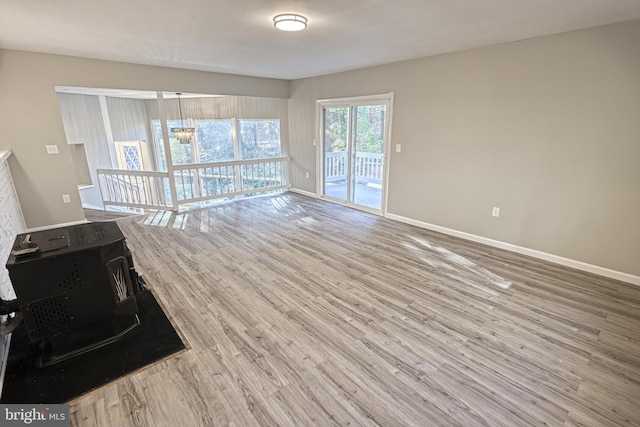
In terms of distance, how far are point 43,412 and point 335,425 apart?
1597 mm

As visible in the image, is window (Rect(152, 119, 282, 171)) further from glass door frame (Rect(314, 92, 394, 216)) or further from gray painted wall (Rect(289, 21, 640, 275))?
gray painted wall (Rect(289, 21, 640, 275))

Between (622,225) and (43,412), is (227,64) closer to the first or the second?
(43,412)

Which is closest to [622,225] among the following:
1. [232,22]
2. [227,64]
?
[232,22]

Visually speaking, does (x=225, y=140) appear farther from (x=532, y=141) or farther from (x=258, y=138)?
(x=532, y=141)

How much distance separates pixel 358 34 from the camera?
3006 mm

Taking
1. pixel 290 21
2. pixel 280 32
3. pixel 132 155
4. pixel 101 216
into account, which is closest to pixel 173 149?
pixel 132 155

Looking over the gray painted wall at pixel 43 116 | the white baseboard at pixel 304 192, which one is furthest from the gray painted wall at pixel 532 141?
the gray painted wall at pixel 43 116

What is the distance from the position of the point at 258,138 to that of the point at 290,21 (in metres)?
6.15

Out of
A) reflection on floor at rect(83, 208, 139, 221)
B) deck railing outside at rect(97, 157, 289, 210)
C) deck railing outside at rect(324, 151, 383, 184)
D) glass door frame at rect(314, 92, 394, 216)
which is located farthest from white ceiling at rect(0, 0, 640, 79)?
reflection on floor at rect(83, 208, 139, 221)

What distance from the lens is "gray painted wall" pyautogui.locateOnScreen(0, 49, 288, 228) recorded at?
3.74 metres

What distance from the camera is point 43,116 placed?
12.9 ft

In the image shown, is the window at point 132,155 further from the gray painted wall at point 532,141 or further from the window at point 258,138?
the gray painted wall at point 532,141

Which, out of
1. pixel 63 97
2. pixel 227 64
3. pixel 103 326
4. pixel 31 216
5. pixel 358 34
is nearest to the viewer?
pixel 103 326

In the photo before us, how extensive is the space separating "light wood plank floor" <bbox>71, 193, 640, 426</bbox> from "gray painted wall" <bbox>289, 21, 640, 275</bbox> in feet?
1.55
